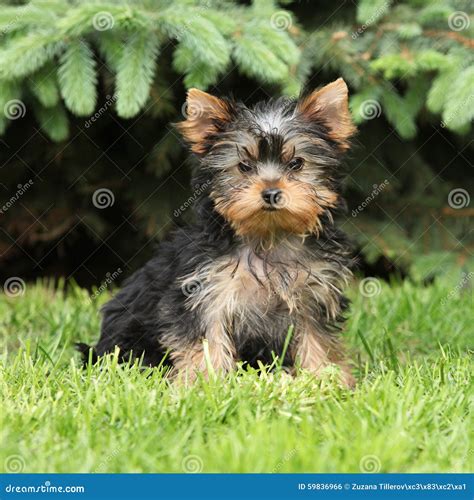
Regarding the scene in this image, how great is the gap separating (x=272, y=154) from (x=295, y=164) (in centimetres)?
15

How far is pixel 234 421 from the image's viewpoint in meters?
3.95

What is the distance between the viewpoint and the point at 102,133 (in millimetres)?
7988

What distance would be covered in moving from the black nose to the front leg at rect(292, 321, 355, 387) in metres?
0.84

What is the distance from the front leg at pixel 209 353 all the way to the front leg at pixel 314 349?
0.40 m

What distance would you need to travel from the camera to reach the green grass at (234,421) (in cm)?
352

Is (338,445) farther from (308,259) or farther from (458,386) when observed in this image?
(308,259)

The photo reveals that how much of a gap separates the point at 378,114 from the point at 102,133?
8.32 ft

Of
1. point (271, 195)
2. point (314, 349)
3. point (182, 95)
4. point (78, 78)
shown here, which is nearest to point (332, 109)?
point (271, 195)

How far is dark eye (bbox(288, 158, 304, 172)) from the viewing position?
461 centimetres

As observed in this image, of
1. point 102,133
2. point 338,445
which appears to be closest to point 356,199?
point 102,133

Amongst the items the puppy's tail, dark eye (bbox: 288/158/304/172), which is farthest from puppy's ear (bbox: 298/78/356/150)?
the puppy's tail

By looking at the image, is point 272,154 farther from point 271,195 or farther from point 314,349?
point 314,349

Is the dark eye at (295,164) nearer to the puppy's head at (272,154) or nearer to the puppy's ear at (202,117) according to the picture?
the puppy's head at (272,154)

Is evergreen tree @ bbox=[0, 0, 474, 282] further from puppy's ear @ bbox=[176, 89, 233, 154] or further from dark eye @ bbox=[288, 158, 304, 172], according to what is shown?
dark eye @ bbox=[288, 158, 304, 172]
